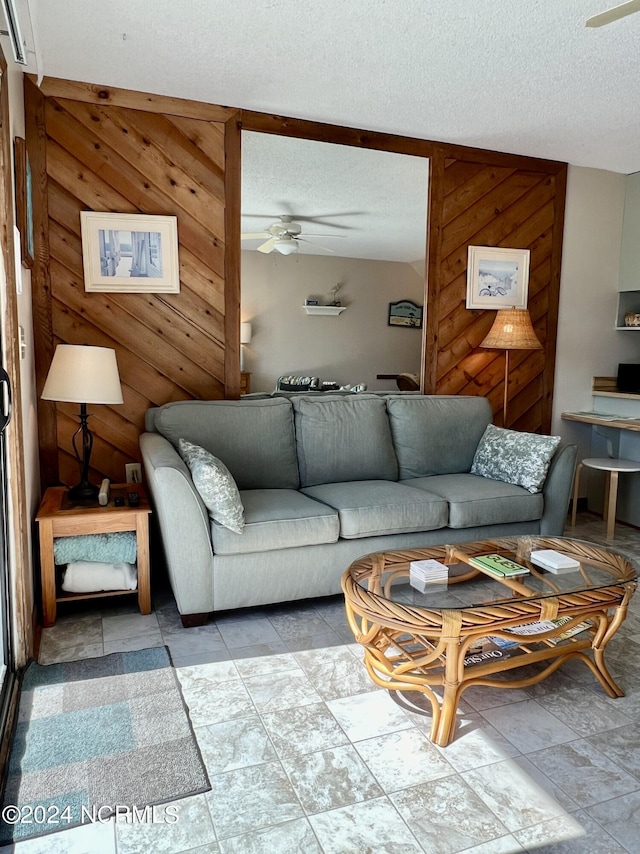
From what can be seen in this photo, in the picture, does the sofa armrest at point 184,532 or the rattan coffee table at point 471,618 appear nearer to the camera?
the rattan coffee table at point 471,618

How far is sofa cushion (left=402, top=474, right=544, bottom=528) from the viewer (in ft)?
10.1

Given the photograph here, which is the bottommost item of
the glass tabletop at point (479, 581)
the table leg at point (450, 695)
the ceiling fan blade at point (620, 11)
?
the table leg at point (450, 695)

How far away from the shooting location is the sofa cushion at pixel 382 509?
283 centimetres

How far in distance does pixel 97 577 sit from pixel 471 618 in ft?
5.46

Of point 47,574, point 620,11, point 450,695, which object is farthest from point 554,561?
point 47,574

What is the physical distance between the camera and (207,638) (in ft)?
8.30

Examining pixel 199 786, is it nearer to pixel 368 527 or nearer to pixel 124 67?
pixel 368 527

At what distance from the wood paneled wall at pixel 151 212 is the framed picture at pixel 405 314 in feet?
0.24

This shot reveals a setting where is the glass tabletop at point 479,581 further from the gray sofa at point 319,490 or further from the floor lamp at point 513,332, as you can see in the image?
the floor lamp at point 513,332

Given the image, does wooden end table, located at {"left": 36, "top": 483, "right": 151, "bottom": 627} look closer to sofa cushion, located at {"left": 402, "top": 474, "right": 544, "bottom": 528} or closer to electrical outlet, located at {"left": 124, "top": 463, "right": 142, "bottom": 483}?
electrical outlet, located at {"left": 124, "top": 463, "right": 142, "bottom": 483}

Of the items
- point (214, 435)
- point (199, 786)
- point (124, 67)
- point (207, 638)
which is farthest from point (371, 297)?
point (199, 786)

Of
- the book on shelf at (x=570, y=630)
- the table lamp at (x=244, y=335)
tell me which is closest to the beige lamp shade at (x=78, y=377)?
the table lamp at (x=244, y=335)

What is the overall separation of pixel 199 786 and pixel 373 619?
0.68 m

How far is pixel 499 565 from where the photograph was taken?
2.25 metres
